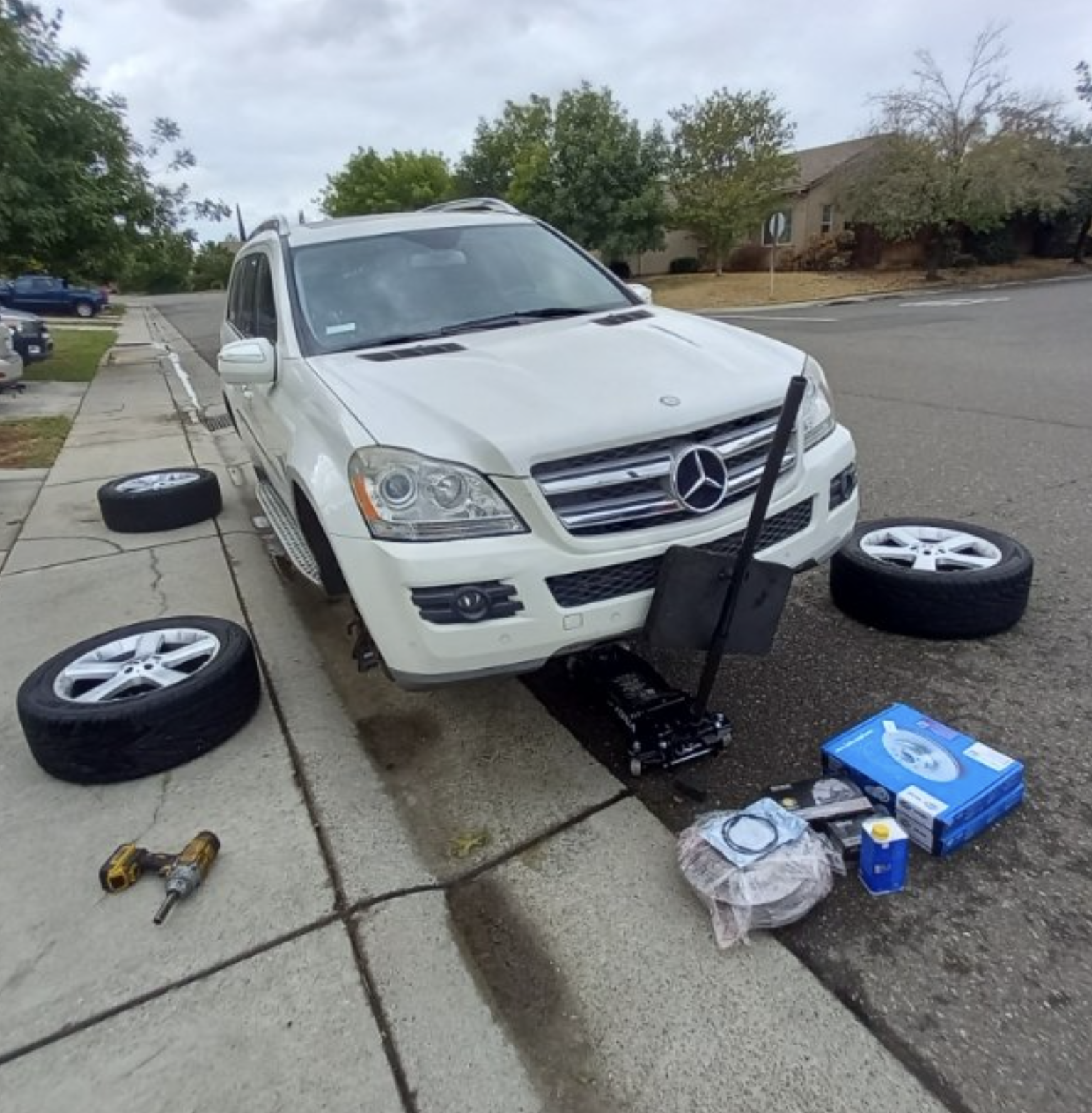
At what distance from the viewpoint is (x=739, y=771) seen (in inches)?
108

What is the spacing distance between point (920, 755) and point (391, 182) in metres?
66.4

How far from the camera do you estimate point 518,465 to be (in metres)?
2.30

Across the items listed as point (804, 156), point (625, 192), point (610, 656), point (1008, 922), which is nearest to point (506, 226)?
point (610, 656)

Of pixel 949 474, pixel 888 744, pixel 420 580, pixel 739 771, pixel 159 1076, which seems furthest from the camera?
pixel 949 474

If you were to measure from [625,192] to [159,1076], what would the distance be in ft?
110

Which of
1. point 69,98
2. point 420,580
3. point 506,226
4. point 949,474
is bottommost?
point 949,474

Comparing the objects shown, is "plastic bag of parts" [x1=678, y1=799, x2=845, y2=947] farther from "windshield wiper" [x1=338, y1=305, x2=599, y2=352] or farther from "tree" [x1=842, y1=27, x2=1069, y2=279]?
"tree" [x1=842, y1=27, x2=1069, y2=279]

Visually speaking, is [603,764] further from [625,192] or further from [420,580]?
[625,192]

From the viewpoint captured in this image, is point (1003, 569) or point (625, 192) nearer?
point (1003, 569)

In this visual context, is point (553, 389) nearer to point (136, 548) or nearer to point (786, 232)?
point (136, 548)

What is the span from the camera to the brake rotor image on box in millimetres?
2420

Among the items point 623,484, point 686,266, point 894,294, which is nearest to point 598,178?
point 686,266

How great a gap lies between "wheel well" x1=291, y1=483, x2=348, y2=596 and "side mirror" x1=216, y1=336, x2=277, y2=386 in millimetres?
543

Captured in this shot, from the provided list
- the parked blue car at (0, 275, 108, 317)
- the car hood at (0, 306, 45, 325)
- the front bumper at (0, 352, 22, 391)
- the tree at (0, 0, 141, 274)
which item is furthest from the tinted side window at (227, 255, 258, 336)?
the parked blue car at (0, 275, 108, 317)
